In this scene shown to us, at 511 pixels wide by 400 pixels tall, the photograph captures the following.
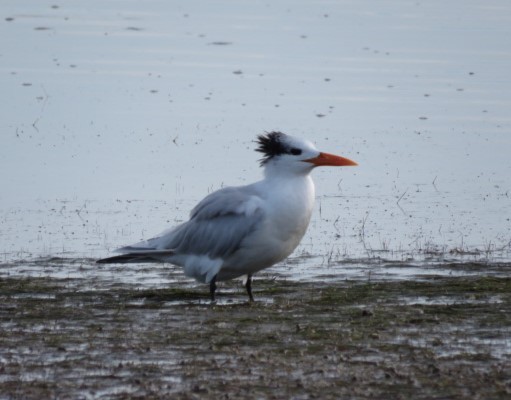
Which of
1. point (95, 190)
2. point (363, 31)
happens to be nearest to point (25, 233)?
point (95, 190)

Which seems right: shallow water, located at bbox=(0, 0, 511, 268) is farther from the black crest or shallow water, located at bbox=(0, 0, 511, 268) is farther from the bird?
the black crest

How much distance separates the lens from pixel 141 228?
16.8 meters

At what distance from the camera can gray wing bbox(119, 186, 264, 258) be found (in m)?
13.2

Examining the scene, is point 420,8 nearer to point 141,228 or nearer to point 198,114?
point 198,114

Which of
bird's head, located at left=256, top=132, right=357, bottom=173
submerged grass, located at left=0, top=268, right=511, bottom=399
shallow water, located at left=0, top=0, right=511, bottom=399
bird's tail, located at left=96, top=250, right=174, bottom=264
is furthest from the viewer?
bird's tail, located at left=96, top=250, right=174, bottom=264

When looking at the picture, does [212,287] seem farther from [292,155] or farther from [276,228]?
[292,155]

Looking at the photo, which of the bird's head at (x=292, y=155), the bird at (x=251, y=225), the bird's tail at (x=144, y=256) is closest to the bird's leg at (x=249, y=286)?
the bird at (x=251, y=225)

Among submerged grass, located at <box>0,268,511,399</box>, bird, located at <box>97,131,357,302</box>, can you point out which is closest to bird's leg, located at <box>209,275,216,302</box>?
bird, located at <box>97,131,357,302</box>

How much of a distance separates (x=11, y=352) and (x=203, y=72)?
58.4 ft

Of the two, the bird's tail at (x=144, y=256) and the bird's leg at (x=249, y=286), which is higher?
the bird's tail at (x=144, y=256)

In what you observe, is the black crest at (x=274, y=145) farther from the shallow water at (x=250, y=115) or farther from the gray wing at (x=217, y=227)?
the shallow water at (x=250, y=115)

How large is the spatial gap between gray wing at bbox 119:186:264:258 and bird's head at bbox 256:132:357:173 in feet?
1.21

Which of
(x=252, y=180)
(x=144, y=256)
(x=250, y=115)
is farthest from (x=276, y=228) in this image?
(x=250, y=115)

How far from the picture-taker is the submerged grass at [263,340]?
9352mm
